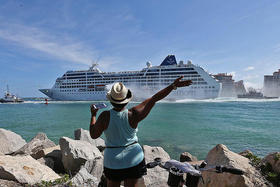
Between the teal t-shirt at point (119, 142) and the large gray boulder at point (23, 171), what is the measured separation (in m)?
2.22

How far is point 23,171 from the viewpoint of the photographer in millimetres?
2877

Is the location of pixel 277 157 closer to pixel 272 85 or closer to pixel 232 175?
pixel 232 175

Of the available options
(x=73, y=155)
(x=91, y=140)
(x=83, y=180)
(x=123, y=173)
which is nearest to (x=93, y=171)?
(x=83, y=180)

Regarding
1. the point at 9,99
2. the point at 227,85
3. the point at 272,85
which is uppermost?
the point at 272,85

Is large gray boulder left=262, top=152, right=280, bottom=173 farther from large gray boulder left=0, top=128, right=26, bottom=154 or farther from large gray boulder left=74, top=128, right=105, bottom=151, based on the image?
large gray boulder left=0, top=128, right=26, bottom=154

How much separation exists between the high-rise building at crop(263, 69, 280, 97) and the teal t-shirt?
11167 centimetres

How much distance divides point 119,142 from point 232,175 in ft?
7.37

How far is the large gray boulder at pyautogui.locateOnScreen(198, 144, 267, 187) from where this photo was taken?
2543mm

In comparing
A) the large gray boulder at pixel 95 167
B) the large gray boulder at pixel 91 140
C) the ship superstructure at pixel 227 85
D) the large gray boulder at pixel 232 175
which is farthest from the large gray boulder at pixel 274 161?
the ship superstructure at pixel 227 85

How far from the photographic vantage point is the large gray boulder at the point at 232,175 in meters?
2.54

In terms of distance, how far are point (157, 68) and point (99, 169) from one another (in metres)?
49.6

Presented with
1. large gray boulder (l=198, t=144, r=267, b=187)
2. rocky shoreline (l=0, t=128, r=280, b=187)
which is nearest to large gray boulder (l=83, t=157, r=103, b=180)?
rocky shoreline (l=0, t=128, r=280, b=187)

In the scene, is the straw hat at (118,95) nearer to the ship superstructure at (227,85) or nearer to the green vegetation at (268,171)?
the green vegetation at (268,171)

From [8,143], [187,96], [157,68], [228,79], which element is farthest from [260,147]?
[228,79]
